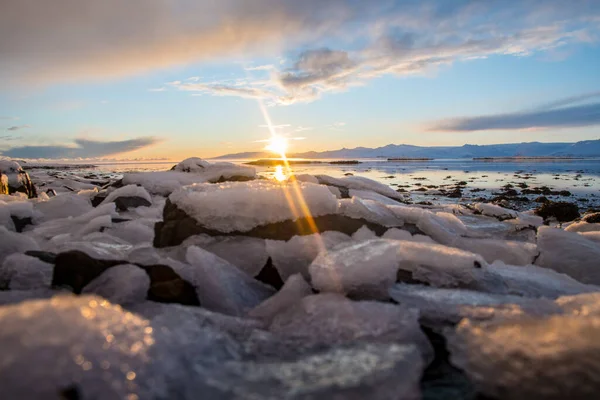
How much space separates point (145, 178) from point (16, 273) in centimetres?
683

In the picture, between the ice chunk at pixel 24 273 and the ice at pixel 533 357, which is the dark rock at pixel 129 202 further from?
the ice at pixel 533 357

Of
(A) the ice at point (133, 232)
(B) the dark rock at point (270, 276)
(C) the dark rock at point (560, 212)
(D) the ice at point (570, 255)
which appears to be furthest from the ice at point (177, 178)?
(C) the dark rock at point (560, 212)

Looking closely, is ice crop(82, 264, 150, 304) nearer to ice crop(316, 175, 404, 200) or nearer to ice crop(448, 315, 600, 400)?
ice crop(448, 315, 600, 400)

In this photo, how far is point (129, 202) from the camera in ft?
24.1

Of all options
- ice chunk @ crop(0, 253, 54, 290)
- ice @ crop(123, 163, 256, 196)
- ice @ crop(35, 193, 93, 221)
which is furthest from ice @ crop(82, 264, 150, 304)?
ice @ crop(123, 163, 256, 196)

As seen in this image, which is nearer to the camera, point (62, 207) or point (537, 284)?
point (537, 284)

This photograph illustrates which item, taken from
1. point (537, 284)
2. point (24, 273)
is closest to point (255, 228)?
point (24, 273)

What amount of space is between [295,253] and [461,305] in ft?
4.53

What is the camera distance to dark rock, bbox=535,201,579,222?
10.5 m

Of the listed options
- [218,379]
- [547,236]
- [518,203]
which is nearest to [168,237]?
[218,379]

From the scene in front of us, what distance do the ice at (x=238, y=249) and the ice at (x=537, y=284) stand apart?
1.78 meters

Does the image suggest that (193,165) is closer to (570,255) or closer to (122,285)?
(122,285)

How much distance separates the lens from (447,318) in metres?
2.07

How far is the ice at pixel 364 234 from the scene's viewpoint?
3986 millimetres
